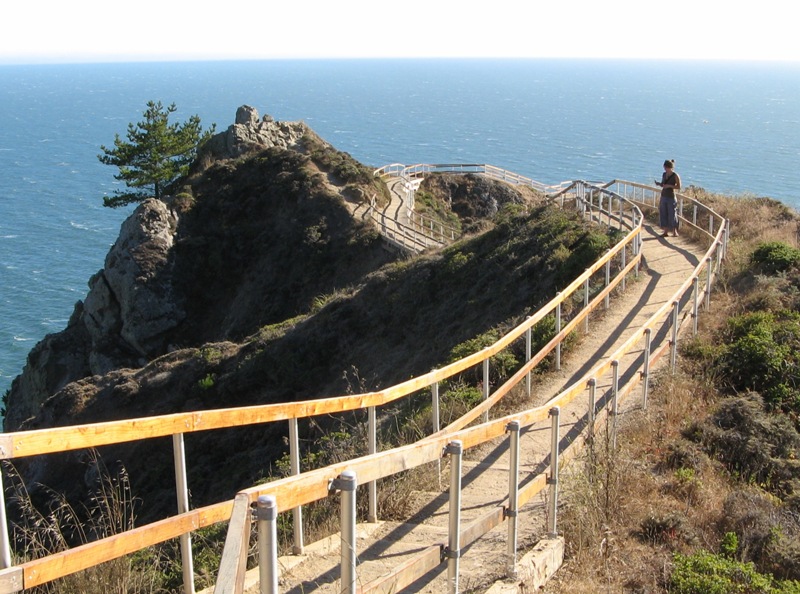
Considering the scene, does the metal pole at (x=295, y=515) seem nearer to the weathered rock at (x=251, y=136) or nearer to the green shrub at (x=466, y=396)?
the green shrub at (x=466, y=396)

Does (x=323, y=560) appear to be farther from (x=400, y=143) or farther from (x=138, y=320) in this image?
(x=400, y=143)

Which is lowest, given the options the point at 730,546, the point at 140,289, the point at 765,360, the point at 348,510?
the point at 140,289

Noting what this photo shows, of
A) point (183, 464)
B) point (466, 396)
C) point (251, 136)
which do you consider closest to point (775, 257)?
point (466, 396)

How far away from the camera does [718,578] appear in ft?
21.4

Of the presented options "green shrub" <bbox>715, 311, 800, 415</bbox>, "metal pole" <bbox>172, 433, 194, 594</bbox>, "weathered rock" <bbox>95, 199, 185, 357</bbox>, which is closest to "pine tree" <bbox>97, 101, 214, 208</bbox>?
"weathered rock" <bbox>95, 199, 185, 357</bbox>

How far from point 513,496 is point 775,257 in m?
12.2

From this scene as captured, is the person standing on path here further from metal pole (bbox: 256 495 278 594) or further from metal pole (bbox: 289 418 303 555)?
metal pole (bbox: 256 495 278 594)

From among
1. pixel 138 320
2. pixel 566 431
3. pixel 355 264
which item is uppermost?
pixel 566 431

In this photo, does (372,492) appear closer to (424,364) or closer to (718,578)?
(718,578)

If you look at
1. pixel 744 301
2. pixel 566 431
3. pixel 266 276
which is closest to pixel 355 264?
pixel 266 276

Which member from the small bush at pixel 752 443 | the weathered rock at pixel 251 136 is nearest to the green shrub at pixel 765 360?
the small bush at pixel 752 443

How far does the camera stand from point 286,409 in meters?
6.41

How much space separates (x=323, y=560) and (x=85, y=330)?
3871cm

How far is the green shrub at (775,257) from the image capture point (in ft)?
52.8
